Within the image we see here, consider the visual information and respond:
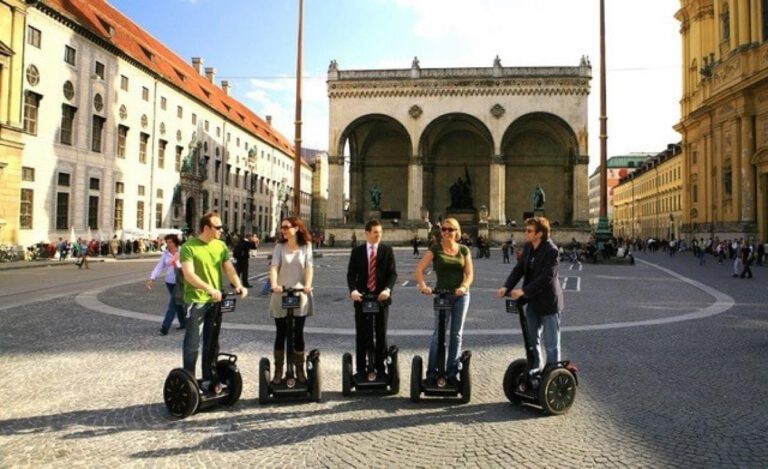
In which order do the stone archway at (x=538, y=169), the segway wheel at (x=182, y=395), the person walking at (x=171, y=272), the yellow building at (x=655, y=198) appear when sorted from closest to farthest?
the segway wheel at (x=182, y=395)
the person walking at (x=171, y=272)
the stone archway at (x=538, y=169)
the yellow building at (x=655, y=198)

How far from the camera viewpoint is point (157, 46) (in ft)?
172

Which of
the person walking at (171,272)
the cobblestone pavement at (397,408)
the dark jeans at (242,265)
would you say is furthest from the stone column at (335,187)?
the person walking at (171,272)

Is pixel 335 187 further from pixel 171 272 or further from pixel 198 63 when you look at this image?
pixel 171 272

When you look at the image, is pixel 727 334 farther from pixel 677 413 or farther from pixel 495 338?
pixel 677 413

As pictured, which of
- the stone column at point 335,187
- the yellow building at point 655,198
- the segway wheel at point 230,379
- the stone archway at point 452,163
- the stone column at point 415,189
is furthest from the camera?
the yellow building at point 655,198

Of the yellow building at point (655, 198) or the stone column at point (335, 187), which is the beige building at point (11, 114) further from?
the yellow building at point (655, 198)

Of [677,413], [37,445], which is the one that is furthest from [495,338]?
[37,445]

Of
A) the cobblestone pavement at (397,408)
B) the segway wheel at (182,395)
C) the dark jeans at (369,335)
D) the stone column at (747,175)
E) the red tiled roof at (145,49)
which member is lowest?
the cobblestone pavement at (397,408)

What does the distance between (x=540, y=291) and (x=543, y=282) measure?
98 millimetres

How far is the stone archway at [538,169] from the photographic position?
2106 inches

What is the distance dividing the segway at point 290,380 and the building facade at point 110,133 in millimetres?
29690

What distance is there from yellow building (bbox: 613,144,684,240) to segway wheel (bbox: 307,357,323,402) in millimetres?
57445

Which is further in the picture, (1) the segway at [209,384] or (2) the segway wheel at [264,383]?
(2) the segway wheel at [264,383]

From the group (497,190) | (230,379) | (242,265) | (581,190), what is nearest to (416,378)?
(230,379)
